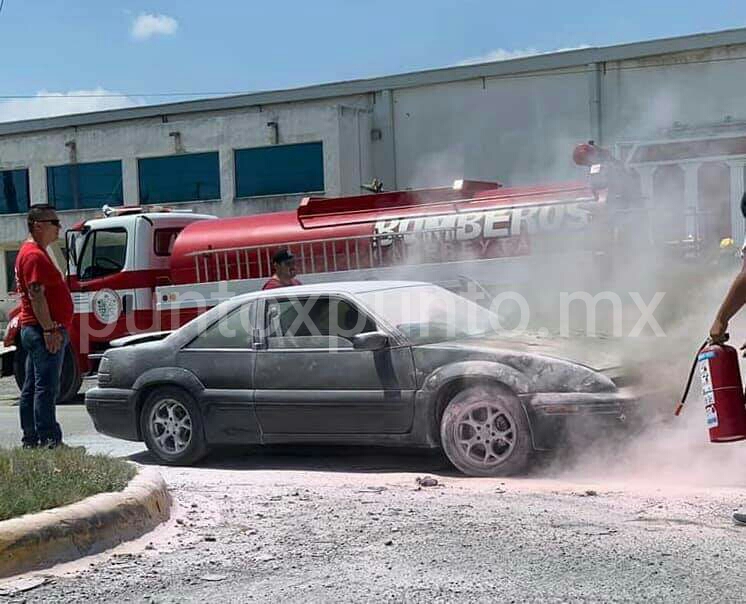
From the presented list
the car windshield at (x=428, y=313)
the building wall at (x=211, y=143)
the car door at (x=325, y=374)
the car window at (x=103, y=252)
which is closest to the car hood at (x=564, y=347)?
the car windshield at (x=428, y=313)

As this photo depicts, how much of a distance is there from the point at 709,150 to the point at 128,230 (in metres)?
8.29

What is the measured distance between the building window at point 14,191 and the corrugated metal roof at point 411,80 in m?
1.33

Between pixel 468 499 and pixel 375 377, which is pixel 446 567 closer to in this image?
pixel 468 499

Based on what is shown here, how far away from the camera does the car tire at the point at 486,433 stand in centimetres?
629

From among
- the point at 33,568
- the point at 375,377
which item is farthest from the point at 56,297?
the point at 33,568

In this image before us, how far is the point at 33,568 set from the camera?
14.5 ft

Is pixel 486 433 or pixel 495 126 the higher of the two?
pixel 495 126

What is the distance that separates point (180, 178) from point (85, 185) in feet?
10.5

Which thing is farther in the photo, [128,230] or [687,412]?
[128,230]

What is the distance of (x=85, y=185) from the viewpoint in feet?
88.5

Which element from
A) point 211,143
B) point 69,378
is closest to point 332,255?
point 69,378

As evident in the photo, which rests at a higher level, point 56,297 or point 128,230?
point 128,230

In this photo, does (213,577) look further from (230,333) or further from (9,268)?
(9,268)

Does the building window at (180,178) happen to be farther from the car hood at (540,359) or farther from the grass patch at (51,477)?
the grass patch at (51,477)
